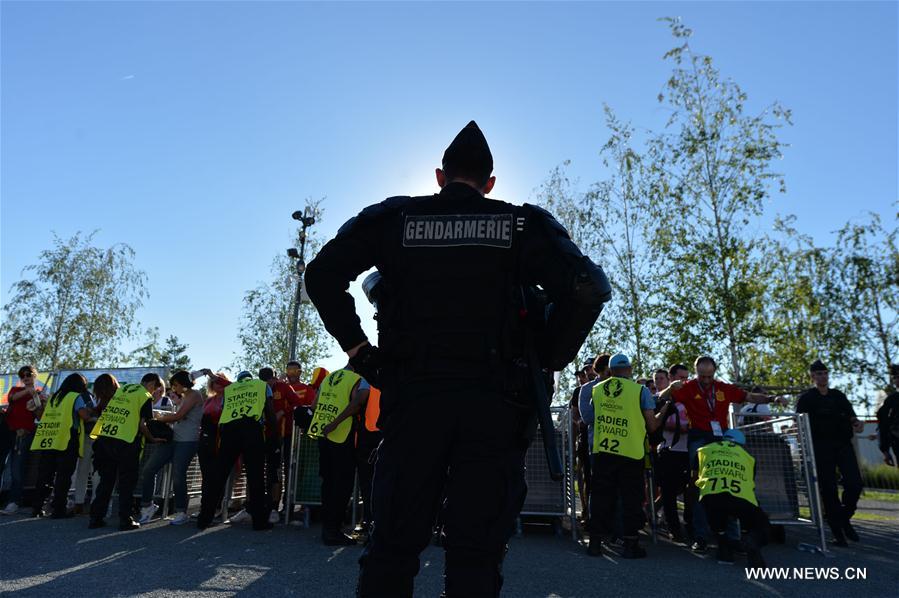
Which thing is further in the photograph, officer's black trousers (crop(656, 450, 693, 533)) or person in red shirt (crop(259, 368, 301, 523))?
person in red shirt (crop(259, 368, 301, 523))

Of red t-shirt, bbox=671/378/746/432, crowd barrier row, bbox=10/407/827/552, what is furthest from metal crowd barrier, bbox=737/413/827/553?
red t-shirt, bbox=671/378/746/432

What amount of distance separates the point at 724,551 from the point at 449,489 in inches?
197

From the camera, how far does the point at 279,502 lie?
8570 mm

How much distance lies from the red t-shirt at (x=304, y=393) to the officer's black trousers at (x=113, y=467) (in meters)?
2.19

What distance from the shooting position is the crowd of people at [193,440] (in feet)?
22.4

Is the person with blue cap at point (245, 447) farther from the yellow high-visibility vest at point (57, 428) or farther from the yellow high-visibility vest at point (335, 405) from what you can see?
the yellow high-visibility vest at point (57, 428)

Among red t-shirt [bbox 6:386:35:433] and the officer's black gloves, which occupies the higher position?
red t-shirt [bbox 6:386:35:433]

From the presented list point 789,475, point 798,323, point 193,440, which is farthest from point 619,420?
point 798,323

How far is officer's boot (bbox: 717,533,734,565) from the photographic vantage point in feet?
19.5

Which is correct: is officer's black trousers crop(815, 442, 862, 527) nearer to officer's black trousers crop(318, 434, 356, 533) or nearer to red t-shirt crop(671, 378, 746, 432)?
red t-shirt crop(671, 378, 746, 432)

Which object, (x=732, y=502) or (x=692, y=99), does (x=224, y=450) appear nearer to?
(x=732, y=502)

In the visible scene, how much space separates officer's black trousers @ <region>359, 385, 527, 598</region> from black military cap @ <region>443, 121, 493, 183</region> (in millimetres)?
967

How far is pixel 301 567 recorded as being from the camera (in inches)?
207

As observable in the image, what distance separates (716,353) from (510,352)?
16.1 meters
